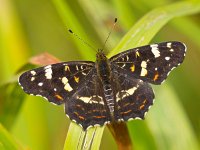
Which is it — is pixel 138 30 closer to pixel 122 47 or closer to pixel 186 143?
pixel 122 47

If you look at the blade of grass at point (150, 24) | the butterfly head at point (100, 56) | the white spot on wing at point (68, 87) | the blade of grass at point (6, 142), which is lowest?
the blade of grass at point (6, 142)

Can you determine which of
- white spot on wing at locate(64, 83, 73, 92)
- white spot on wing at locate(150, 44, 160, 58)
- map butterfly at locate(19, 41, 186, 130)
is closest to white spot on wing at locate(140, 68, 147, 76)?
map butterfly at locate(19, 41, 186, 130)

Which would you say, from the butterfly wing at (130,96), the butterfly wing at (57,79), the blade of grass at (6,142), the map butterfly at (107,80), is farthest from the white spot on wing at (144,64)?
the blade of grass at (6,142)

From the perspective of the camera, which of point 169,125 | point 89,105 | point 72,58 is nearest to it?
point 89,105

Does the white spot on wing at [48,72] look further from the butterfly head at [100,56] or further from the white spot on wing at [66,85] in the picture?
the butterfly head at [100,56]

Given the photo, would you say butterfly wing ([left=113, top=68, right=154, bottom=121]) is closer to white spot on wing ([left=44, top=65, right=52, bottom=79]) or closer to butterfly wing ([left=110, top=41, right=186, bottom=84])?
butterfly wing ([left=110, top=41, right=186, bottom=84])

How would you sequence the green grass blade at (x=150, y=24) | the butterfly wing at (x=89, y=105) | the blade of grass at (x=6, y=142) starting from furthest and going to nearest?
the green grass blade at (x=150, y=24)
the butterfly wing at (x=89, y=105)
the blade of grass at (x=6, y=142)

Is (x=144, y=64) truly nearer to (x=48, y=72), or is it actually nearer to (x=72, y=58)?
(x=48, y=72)

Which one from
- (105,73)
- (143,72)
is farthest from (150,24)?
(105,73)
